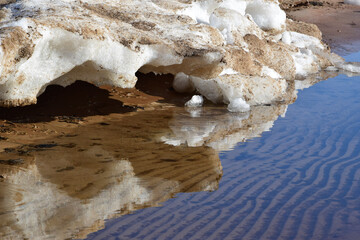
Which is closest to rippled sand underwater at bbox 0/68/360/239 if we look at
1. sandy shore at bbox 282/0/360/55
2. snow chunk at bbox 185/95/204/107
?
snow chunk at bbox 185/95/204/107

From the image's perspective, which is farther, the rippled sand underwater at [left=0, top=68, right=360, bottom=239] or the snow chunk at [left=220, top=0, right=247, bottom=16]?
the snow chunk at [left=220, top=0, right=247, bottom=16]

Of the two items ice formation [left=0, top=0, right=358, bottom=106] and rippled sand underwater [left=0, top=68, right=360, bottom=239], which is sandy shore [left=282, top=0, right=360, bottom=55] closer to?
ice formation [left=0, top=0, right=358, bottom=106]

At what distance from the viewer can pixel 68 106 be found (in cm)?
594

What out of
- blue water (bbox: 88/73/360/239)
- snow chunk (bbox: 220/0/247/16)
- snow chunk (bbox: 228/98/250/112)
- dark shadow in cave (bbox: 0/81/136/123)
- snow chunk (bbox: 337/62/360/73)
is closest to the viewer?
blue water (bbox: 88/73/360/239)

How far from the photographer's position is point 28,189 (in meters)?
3.66

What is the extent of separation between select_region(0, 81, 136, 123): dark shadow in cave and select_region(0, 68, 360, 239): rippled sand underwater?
333mm

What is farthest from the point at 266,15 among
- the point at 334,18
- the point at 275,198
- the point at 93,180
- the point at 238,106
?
the point at 93,180

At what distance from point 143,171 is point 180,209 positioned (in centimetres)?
74

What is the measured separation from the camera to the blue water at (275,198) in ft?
10.6

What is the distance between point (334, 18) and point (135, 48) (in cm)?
1044

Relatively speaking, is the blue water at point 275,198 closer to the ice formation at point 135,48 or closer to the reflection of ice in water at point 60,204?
the reflection of ice in water at point 60,204

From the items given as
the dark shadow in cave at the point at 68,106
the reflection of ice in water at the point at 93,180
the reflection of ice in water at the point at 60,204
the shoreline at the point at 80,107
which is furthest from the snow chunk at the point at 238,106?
the reflection of ice in water at the point at 60,204

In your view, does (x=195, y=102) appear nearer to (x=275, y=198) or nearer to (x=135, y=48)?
(x=135, y=48)

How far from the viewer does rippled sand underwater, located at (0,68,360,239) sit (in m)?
3.25
